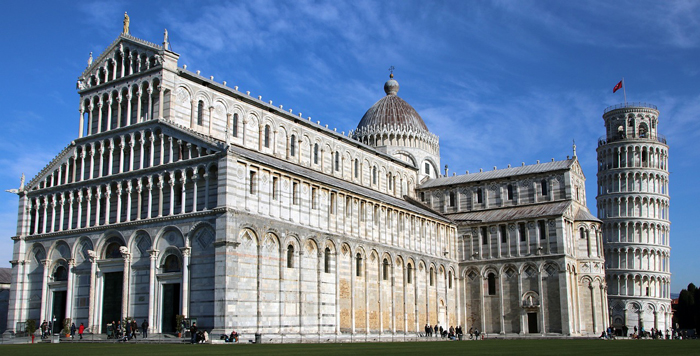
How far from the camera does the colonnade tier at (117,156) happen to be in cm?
4259

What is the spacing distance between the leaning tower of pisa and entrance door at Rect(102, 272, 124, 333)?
61.3m

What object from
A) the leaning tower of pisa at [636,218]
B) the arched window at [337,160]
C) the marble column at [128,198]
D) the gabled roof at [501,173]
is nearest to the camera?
the marble column at [128,198]

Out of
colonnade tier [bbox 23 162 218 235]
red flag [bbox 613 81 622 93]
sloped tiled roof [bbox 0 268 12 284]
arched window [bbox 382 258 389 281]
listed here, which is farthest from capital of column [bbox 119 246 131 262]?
red flag [bbox 613 81 622 93]

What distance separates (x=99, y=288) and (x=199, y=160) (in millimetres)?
10859

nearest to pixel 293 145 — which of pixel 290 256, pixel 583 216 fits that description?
pixel 290 256

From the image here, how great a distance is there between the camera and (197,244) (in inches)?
1586

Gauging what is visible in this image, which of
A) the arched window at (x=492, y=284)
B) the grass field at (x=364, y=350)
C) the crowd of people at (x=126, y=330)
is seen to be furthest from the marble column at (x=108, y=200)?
the arched window at (x=492, y=284)

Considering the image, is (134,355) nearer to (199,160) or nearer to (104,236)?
(199,160)

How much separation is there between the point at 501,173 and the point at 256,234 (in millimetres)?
32506

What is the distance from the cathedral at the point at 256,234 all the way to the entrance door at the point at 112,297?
0.34ft

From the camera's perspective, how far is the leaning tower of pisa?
8369 cm

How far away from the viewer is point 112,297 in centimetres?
4325

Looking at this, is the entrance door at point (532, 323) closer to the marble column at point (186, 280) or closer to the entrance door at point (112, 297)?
the marble column at point (186, 280)

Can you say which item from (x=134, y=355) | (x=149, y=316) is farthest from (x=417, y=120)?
(x=134, y=355)
